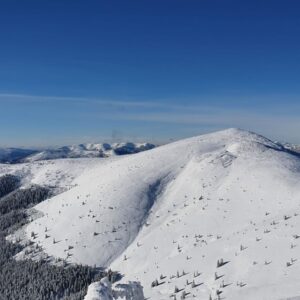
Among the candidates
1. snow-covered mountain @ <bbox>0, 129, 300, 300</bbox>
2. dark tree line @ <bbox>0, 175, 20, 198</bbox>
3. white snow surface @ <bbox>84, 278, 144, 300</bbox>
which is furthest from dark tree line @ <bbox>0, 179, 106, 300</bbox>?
dark tree line @ <bbox>0, 175, 20, 198</bbox>

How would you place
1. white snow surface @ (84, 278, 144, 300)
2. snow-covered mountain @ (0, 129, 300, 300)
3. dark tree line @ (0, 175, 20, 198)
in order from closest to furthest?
white snow surface @ (84, 278, 144, 300), snow-covered mountain @ (0, 129, 300, 300), dark tree line @ (0, 175, 20, 198)

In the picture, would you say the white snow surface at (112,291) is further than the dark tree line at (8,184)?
No

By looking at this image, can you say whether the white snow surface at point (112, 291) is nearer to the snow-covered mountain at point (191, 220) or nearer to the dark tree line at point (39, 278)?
the snow-covered mountain at point (191, 220)

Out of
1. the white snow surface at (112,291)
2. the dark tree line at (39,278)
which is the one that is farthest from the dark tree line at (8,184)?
the white snow surface at (112,291)

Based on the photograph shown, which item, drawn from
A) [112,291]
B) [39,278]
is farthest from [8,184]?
[112,291]

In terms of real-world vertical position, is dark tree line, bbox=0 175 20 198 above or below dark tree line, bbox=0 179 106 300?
above

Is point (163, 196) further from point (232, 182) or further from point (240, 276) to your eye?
point (240, 276)

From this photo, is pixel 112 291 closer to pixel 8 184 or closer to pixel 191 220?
pixel 191 220

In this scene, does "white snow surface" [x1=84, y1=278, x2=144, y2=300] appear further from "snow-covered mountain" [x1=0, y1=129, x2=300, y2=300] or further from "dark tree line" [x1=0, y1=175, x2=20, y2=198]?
"dark tree line" [x1=0, y1=175, x2=20, y2=198]
